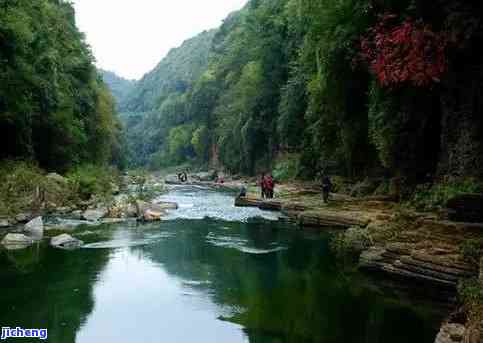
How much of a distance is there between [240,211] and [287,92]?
19.5m

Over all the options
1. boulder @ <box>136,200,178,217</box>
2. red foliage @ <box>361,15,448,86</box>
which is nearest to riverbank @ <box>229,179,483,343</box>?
red foliage @ <box>361,15,448,86</box>

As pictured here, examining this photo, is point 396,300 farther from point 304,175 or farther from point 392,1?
point 304,175

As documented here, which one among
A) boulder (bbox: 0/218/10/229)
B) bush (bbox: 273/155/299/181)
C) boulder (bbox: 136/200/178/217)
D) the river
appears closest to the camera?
the river

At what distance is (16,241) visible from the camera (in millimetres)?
15367

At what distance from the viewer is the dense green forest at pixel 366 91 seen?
518 inches

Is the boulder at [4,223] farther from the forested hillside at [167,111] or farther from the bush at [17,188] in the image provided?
the forested hillside at [167,111]

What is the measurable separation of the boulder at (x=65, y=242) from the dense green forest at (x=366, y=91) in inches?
394

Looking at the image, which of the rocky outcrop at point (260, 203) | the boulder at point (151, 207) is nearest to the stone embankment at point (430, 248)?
the rocky outcrop at point (260, 203)

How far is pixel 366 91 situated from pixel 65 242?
15.5m

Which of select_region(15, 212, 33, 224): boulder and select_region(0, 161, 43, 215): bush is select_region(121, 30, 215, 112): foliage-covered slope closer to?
select_region(0, 161, 43, 215): bush

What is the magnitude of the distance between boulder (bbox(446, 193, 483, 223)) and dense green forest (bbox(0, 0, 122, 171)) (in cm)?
1956

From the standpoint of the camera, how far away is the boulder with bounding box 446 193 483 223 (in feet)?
40.8

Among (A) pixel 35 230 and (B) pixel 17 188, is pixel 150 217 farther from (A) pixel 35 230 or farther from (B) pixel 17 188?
(A) pixel 35 230

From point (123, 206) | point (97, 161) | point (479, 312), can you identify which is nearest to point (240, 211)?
point (123, 206)
